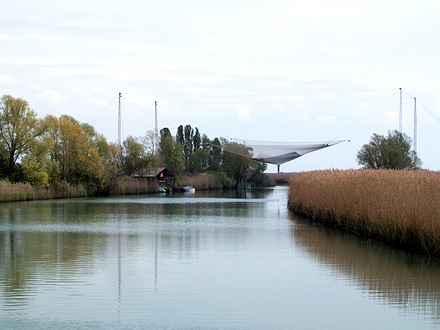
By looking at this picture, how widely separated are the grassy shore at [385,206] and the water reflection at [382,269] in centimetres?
39

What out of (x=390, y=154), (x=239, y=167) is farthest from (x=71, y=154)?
(x=239, y=167)

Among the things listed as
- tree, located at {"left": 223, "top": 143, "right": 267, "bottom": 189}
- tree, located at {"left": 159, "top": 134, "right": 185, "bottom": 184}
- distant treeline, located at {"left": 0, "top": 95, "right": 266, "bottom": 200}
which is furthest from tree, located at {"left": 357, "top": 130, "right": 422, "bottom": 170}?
tree, located at {"left": 223, "top": 143, "right": 267, "bottom": 189}

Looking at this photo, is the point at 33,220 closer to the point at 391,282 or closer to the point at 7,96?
the point at 391,282

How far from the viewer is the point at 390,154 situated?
4909cm

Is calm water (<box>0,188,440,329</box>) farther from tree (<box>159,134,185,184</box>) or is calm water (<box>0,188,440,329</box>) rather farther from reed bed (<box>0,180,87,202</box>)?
tree (<box>159,134,185,184</box>)

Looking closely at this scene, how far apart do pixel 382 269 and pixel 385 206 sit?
13.4ft

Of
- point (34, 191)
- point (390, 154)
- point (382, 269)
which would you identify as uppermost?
point (390, 154)

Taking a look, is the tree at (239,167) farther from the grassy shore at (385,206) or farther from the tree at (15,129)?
the grassy shore at (385,206)

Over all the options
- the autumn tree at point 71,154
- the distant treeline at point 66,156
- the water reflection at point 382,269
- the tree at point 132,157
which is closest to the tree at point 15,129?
the distant treeline at point 66,156

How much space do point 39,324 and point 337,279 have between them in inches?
243

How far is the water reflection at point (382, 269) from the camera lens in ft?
39.1

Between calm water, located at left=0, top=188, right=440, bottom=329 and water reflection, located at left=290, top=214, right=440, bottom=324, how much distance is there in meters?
0.02

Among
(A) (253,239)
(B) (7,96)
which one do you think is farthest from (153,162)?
(A) (253,239)

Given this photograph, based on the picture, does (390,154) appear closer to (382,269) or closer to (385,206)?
(385,206)
